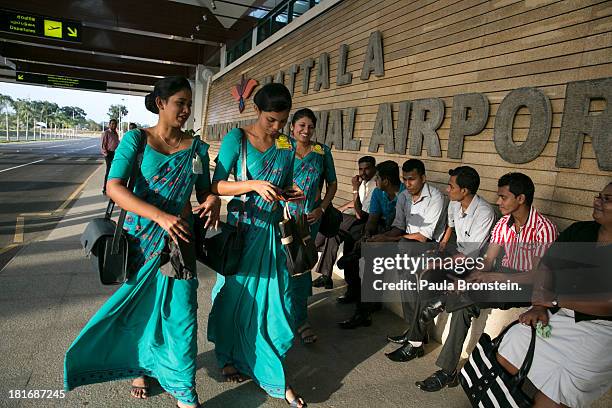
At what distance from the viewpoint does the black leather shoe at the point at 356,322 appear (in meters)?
3.36

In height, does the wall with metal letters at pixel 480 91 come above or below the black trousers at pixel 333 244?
above

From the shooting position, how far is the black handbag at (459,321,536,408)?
195 cm

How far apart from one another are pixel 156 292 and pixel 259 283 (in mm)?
562

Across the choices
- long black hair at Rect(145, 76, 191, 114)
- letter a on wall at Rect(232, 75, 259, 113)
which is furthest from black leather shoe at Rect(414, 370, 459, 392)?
letter a on wall at Rect(232, 75, 259, 113)

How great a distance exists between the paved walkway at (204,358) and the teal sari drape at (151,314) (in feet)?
0.72

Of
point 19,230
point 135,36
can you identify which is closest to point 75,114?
point 135,36

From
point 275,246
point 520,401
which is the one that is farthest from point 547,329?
point 275,246

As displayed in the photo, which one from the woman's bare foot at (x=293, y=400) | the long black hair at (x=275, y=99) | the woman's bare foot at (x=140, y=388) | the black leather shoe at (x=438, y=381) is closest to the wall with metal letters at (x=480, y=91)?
the black leather shoe at (x=438, y=381)

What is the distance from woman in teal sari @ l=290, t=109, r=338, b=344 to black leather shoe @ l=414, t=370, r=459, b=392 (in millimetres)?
863

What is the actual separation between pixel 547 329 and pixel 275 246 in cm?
146

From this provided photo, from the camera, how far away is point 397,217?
3549 mm

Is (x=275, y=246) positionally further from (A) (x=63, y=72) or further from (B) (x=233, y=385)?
(A) (x=63, y=72)

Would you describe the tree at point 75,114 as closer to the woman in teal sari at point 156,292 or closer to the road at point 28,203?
the road at point 28,203

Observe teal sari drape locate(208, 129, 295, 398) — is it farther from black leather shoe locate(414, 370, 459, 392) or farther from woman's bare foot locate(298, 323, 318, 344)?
black leather shoe locate(414, 370, 459, 392)
